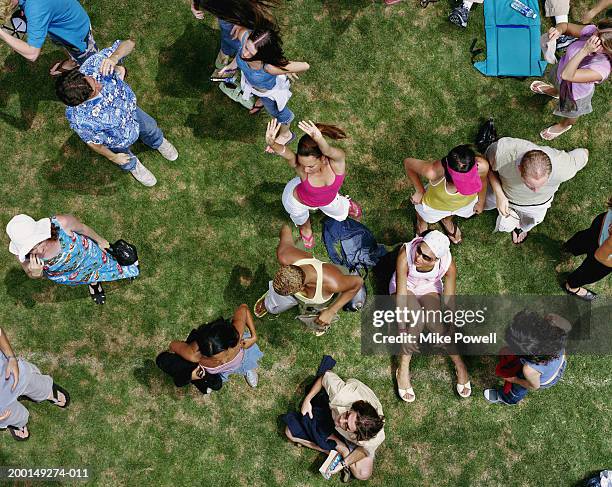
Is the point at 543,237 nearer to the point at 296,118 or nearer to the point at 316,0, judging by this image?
the point at 296,118

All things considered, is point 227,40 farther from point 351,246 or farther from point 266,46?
point 351,246

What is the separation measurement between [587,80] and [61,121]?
6949 millimetres

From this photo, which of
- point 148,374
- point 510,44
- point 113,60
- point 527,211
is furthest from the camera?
point 510,44

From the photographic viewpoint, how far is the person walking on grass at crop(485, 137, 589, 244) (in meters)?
6.26

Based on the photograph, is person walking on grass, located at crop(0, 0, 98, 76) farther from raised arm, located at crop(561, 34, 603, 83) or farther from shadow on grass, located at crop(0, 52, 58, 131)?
raised arm, located at crop(561, 34, 603, 83)

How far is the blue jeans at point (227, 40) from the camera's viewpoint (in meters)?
6.70

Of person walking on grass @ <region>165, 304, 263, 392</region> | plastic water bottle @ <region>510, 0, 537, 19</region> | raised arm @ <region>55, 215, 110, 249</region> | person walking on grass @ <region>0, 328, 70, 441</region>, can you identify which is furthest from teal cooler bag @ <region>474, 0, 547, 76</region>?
person walking on grass @ <region>0, 328, 70, 441</region>

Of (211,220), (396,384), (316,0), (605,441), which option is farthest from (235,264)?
(605,441)

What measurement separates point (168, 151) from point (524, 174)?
4.62 meters

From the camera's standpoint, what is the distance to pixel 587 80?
6.50 m

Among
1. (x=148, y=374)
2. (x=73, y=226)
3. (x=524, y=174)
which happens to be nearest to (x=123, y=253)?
(x=73, y=226)

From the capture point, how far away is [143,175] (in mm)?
7543

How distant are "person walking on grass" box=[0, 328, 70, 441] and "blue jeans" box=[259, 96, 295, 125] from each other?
406cm

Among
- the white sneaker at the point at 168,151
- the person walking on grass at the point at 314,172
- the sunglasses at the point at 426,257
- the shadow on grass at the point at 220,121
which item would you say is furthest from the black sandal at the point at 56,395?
the sunglasses at the point at 426,257
